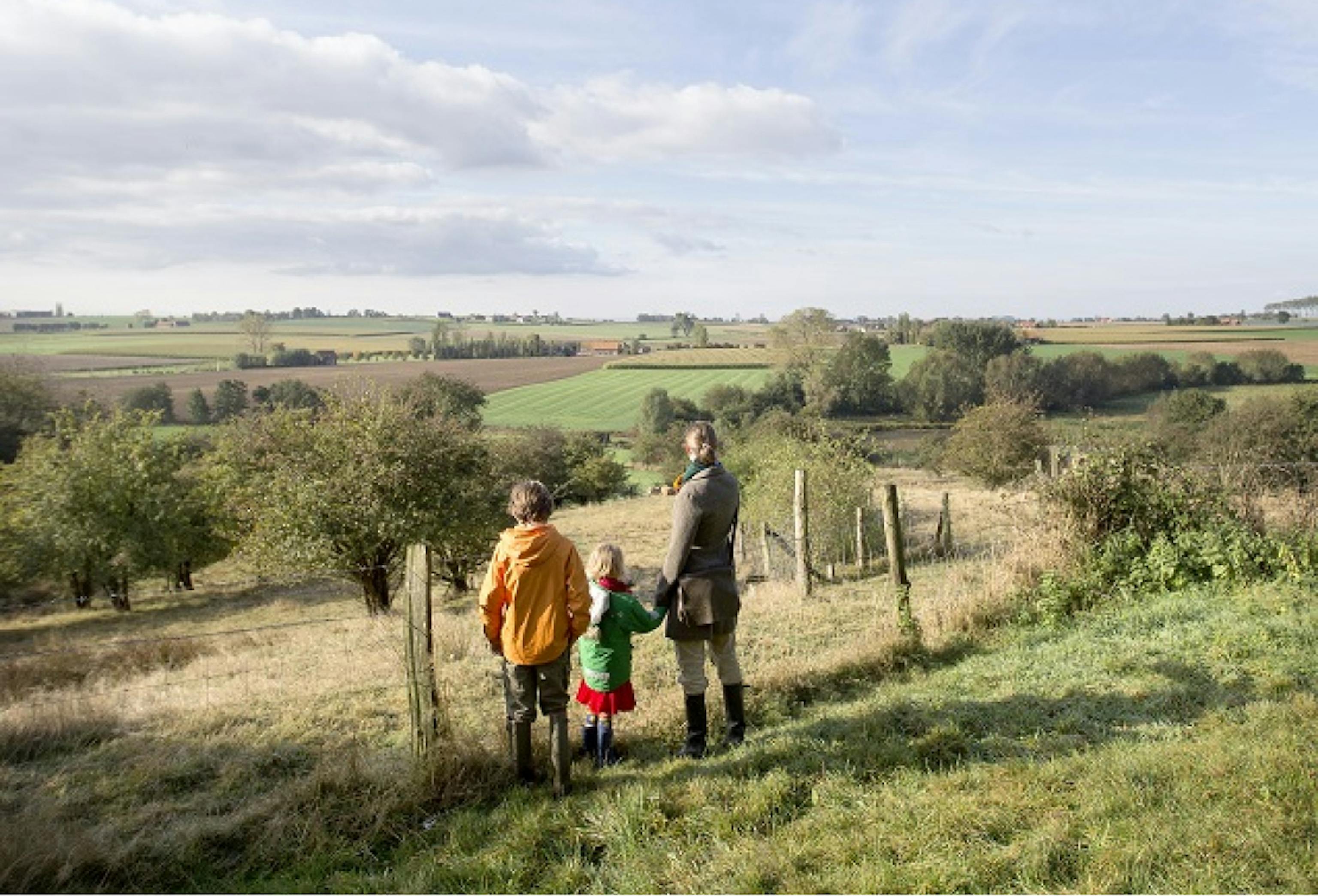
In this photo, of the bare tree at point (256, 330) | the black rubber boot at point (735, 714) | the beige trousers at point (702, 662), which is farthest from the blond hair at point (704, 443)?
the bare tree at point (256, 330)

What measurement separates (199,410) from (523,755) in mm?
64075

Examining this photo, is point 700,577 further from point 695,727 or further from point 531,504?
point 531,504

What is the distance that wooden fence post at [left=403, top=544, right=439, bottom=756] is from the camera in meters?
5.38

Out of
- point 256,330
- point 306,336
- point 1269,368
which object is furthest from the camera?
point 306,336

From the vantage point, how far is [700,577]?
5.47 metres

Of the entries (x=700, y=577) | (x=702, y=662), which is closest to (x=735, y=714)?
(x=702, y=662)

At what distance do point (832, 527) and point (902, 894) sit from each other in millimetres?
19150

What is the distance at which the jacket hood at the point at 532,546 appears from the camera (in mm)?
5035

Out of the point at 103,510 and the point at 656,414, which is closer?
the point at 103,510

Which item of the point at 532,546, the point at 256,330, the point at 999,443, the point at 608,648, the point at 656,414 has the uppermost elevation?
the point at 256,330

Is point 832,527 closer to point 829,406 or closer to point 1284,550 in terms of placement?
point 1284,550

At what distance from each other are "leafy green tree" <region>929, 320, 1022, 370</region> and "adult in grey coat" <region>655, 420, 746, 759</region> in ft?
224

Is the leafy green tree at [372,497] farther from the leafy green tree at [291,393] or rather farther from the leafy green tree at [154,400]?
the leafy green tree at [154,400]

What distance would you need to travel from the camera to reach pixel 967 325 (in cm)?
7400
